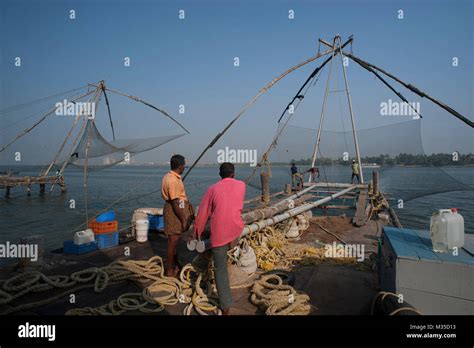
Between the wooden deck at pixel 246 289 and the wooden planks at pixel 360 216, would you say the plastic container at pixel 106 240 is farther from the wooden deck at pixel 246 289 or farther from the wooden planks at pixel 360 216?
the wooden planks at pixel 360 216

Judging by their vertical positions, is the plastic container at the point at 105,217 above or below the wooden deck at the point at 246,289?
above

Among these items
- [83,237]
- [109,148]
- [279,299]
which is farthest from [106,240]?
[109,148]

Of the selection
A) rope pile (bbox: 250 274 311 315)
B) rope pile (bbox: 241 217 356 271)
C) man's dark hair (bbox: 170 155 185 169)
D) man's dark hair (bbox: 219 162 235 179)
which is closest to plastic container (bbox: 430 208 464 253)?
rope pile (bbox: 250 274 311 315)

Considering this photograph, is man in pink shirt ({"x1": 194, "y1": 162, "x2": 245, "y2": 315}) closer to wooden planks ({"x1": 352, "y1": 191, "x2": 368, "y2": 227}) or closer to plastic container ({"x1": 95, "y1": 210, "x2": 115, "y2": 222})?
plastic container ({"x1": 95, "y1": 210, "x2": 115, "y2": 222})

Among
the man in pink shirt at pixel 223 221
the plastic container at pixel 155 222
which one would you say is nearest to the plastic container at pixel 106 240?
the plastic container at pixel 155 222

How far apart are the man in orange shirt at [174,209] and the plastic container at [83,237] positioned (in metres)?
2.14

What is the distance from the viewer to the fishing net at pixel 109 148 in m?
9.92

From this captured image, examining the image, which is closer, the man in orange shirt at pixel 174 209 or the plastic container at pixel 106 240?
the man in orange shirt at pixel 174 209

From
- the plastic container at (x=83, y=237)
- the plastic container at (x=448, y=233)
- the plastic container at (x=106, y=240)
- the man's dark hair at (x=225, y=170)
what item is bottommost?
the plastic container at (x=106, y=240)

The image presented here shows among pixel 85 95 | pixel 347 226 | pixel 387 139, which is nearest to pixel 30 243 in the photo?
pixel 85 95

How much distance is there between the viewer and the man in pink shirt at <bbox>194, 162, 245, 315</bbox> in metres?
3.41

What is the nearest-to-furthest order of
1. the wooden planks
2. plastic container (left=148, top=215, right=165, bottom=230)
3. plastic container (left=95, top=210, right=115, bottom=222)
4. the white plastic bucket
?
plastic container (left=95, top=210, right=115, bottom=222) → the white plastic bucket → plastic container (left=148, top=215, right=165, bottom=230) → the wooden planks

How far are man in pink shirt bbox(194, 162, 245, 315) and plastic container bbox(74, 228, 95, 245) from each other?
3214mm

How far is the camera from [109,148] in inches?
408
